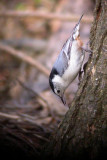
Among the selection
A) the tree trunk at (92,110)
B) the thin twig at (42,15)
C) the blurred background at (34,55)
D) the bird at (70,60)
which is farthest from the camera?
the thin twig at (42,15)

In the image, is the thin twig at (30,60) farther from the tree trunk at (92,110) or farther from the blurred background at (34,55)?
the tree trunk at (92,110)

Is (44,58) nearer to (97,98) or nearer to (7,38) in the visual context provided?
(7,38)

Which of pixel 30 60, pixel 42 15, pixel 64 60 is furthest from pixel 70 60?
pixel 42 15

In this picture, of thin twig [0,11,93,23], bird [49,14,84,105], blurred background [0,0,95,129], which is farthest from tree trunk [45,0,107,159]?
thin twig [0,11,93,23]

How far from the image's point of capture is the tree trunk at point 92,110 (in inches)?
51.9

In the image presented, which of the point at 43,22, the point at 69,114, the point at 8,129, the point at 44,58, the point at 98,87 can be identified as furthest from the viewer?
the point at 43,22

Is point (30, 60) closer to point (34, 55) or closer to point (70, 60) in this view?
point (34, 55)

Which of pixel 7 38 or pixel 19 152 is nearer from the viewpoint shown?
pixel 19 152

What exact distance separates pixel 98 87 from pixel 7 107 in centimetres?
136

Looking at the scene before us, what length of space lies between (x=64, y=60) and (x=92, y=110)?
34 centimetres

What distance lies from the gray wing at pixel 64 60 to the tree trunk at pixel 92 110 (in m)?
0.13

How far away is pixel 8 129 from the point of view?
2049 mm

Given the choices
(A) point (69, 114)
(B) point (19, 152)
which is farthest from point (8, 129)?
(A) point (69, 114)

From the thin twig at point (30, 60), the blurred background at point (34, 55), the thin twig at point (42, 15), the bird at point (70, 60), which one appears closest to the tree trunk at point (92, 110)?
the bird at point (70, 60)
